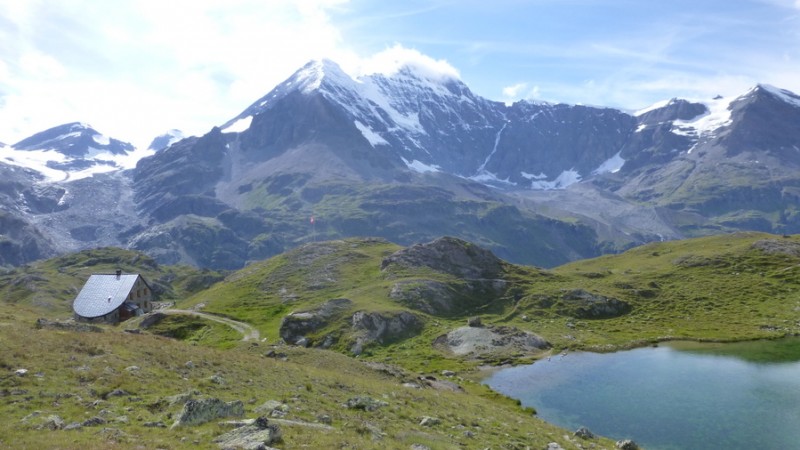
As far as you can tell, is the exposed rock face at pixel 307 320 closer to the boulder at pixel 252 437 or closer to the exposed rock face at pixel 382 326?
the exposed rock face at pixel 382 326

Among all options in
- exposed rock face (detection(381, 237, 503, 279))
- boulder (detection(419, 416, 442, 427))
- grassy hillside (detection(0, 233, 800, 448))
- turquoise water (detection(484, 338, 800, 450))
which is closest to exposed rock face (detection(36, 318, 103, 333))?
grassy hillside (detection(0, 233, 800, 448))

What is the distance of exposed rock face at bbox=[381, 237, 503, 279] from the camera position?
134m

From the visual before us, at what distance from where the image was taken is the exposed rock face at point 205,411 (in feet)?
86.2

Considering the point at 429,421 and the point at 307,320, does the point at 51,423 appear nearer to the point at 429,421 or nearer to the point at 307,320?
the point at 429,421

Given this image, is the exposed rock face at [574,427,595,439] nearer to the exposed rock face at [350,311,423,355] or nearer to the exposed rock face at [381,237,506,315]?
the exposed rock face at [350,311,423,355]

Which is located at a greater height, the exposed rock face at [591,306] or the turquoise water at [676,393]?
the exposed rock face at [591,306]

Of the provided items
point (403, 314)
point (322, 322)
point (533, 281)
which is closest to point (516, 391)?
point (403, 314)

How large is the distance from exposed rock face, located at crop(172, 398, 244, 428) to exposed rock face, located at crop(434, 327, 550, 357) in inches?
2615

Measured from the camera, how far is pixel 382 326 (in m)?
100

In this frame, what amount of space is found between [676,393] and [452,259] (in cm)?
7827

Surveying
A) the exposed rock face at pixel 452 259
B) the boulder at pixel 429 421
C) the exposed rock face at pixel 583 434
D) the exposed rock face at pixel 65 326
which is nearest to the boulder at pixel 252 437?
the boulder at pixel 429 421

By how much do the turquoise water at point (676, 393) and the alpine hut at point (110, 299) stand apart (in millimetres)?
79372

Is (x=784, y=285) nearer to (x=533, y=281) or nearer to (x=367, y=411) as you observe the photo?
(x=533, y=281)

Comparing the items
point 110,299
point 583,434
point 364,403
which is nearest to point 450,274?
point 110,299
